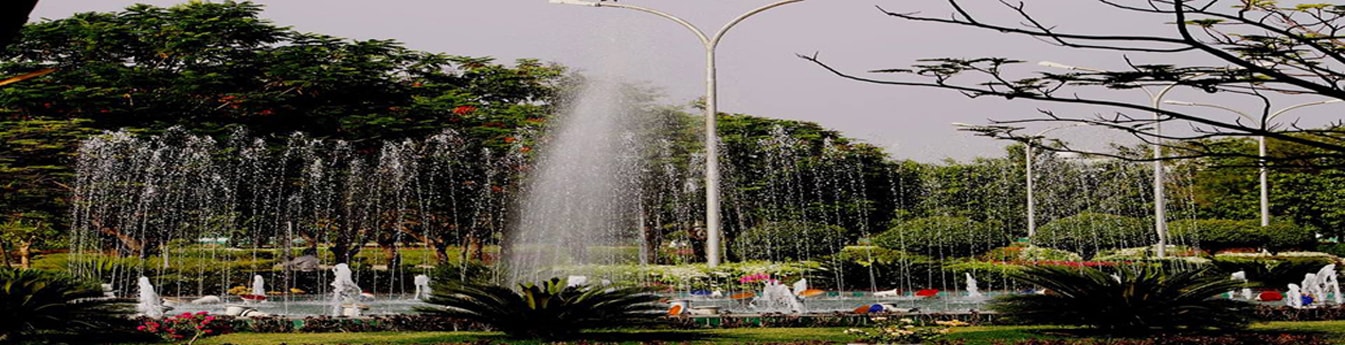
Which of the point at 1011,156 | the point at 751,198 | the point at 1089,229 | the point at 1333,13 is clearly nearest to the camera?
the point at 1333,13

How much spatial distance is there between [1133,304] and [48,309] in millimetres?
9576

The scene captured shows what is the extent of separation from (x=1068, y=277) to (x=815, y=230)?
21.3 metres

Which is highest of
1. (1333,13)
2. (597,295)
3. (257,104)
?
(257,104)

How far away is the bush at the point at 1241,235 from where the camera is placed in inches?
1566

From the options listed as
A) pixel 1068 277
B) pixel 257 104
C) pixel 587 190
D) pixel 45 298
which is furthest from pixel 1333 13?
pixel 257 104

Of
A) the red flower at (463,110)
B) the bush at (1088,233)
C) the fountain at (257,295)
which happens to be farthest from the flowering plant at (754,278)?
the bush at (1088,233)

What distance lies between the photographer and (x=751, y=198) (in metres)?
40.6

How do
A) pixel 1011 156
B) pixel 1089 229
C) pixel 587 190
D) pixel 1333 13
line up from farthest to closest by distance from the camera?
pixel 1011 156 → pixel 1089 229 → pixel 587 190 → pixel 1333 13

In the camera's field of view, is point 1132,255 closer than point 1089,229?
Yes

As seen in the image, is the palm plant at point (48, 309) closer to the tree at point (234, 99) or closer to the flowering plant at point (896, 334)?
the flowering plant at point (896, 334)

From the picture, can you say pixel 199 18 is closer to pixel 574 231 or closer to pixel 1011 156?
pixel 574 231

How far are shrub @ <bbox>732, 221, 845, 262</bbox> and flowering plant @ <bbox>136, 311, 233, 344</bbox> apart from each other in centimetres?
1932

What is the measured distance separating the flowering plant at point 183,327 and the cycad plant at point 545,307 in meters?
2.54

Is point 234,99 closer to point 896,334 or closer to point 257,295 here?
point 257,295
